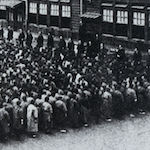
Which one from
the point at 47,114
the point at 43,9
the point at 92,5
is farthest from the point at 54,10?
the point at 47,114

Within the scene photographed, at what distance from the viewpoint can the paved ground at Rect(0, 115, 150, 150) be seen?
18.1 meters

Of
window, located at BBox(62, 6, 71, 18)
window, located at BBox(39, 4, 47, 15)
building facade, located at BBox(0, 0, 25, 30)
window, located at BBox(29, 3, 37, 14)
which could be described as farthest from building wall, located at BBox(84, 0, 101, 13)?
building facade, located at BBox(0, 0, 25, 30)

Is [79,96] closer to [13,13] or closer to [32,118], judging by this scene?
[32,118]

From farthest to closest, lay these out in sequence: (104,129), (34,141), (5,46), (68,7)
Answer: (68,7), (5,46), (104,129), (34,141)

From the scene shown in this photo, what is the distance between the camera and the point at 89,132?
64.5 ft

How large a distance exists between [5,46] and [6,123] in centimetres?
1204

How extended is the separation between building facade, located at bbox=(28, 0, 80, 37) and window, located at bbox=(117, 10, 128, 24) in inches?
168

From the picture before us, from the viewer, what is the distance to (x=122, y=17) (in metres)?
32.3

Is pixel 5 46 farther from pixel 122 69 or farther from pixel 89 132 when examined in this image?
pixel 89 132

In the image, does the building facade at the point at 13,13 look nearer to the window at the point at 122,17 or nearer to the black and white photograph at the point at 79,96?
the black and white photograph at the point at 79,96

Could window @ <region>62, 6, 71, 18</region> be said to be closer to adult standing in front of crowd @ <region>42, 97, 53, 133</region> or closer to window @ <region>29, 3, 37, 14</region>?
window @ <region>29, 3, 37, 14</region>

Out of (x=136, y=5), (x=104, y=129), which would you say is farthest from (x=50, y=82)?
(x=136, y=5)

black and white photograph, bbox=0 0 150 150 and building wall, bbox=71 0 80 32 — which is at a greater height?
building wall, bbox=71 0 80 32

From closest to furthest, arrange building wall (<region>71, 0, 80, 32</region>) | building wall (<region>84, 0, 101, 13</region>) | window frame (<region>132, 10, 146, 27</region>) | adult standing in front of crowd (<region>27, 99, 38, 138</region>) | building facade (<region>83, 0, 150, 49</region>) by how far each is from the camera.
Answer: adult standing in front of crowd (<region>27, 99, 38, 138</region>)
building facade (<region>83, 0, 150, 49</region>)
window frame (<region>132, 10, 146, 27</region>)
building wall (<region>84, 0, 101, 13</region>)
building wall (<region>71, 0, 80, 32</region>)
